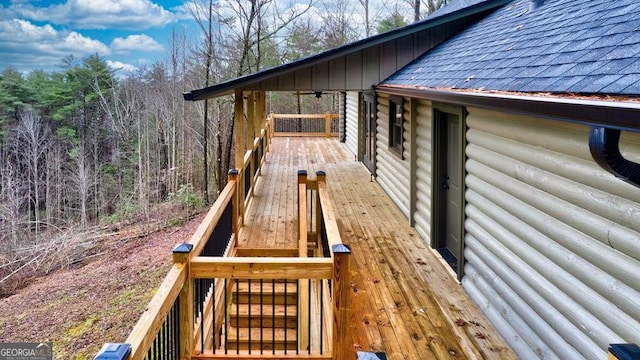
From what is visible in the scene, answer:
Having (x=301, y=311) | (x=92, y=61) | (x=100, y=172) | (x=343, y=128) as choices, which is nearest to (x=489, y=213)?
(x=301, y=311)

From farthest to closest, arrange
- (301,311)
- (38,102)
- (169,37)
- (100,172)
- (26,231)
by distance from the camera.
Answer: (38,102), (100,172), (169,37), (26,231), (301,311)

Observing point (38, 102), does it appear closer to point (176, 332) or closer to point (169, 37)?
point (169, 37)

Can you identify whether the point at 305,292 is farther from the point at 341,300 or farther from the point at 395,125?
the point at 395,125

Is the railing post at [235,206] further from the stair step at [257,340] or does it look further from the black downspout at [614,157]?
the black downspout at [614,157]

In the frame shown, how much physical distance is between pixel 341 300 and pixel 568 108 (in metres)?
1.82

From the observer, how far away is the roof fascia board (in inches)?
77.9

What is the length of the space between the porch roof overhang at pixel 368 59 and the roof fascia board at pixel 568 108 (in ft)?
12.6

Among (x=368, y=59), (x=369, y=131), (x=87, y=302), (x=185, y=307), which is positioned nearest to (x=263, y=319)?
(x=185, y=307)

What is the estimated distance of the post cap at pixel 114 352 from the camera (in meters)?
1.82

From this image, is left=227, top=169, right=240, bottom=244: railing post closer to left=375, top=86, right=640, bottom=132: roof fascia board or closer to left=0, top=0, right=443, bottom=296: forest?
left=375, top=86, right=640, bottom=132: roof fascia board

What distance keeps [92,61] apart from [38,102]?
4823 mm

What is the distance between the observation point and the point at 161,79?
30.8 m

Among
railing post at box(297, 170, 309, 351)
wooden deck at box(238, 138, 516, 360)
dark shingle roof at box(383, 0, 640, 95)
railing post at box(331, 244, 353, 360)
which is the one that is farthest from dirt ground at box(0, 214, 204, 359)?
dark shingle roof at box(383, 0, 640, 95)

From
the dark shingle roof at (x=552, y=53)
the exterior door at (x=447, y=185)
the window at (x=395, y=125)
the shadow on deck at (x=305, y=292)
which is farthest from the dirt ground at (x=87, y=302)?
the dark shingle roof at (x=552, y=53)
